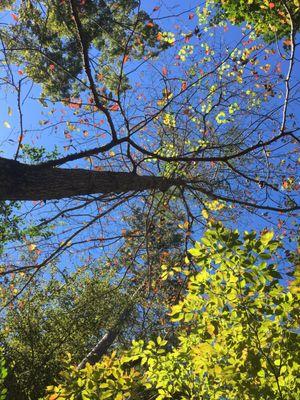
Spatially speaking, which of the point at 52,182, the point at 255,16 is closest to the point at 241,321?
the point at 52,182

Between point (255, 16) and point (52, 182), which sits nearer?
point (52, 182)

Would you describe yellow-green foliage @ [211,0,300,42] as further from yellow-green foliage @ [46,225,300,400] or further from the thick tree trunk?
yellow-green foliage @ [46,225,300,400]

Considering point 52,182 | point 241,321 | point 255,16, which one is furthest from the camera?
point 255,16

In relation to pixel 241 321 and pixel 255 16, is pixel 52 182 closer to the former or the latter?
pixel 241 321

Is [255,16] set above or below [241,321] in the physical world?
above

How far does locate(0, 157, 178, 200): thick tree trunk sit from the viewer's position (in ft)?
10.8

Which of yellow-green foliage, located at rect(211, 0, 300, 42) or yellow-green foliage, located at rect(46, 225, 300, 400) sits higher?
yellow-green foliage, located at rect(211, 0, 300, 42)

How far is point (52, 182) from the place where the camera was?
11.7 ft

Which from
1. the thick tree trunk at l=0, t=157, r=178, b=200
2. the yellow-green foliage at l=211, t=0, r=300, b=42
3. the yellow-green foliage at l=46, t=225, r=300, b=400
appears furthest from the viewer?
the yellow-green foliage at l=211, t=0, r=300, b=42

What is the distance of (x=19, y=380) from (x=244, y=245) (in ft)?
27.4

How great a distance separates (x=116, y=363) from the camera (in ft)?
9.09

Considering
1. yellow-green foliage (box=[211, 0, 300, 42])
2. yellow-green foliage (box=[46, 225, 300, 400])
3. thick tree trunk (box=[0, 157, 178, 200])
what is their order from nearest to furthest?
1. yellow-green foliage (box=[46, 225, 300, 400])
2. thick tree trunk (box=[0, 157, 178, 200])
3. yellow-green foliage (box=[211, 0, 300, 42])

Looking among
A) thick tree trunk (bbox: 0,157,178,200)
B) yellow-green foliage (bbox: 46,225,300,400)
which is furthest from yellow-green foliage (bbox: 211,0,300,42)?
yellow-green foliage (bbox: 46,225,300,400)

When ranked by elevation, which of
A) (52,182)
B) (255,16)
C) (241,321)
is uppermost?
(255,16)
